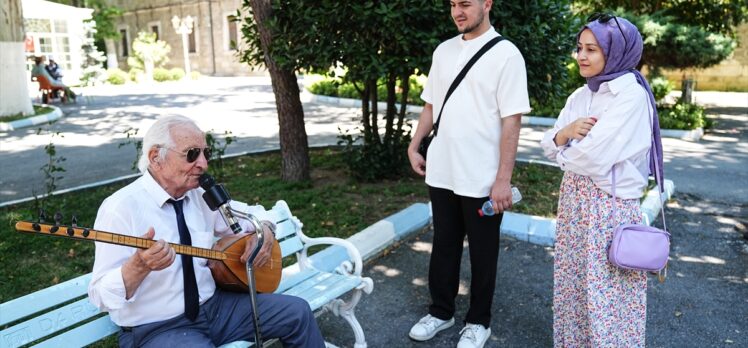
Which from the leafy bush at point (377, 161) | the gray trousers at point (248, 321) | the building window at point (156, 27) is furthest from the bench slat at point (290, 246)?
the building window at point (156, 27)

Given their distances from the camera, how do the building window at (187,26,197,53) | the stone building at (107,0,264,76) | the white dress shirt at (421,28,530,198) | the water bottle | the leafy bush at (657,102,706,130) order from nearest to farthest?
the white dress shirt at (421,28,530,198) < the water bottle < the leafy bush at (657,102,706,130) < the stone building at (107,0,264,76) < the building window at (187,26,197,53)

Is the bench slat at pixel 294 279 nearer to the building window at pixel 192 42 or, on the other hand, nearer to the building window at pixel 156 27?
the building window at pixel 192 42

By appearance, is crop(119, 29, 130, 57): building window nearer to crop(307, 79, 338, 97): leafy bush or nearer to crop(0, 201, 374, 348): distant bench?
crop(307, 79, 338, 97): leafy bush

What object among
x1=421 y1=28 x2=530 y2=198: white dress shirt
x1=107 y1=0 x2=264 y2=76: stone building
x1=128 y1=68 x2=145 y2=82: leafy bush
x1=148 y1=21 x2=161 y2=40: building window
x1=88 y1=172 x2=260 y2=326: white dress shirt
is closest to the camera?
x1=88 y1=172 x2=260 y2=326: white dress shirt

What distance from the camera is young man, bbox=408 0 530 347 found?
3.19 m

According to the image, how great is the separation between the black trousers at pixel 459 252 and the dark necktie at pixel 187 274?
5.05ft

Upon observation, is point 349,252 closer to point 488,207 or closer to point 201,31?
point 488,207

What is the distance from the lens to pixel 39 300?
2.49 metres

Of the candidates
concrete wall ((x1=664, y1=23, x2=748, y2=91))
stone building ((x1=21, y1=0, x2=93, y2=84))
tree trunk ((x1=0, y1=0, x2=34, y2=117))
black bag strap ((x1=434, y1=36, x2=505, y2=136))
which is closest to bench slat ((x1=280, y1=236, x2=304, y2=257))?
black bag strap ((x1=434, y1=36, x2=505, y2=136))

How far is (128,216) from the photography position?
2.46m

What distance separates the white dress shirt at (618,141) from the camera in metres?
2.75

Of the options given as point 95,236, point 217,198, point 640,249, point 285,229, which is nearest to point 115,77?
point 285,229

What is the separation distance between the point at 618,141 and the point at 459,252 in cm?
130

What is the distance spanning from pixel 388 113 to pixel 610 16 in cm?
474
